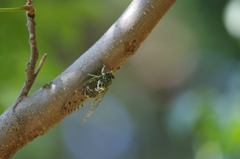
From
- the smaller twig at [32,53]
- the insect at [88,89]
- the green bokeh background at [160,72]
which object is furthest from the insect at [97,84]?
the green bokeh background at [160,72]

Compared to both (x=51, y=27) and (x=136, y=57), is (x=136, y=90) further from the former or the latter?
(x=51, y=27)

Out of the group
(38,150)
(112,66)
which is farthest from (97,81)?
(38,150)

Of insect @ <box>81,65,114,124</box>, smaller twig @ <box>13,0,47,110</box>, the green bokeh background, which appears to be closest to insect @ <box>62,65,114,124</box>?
insect @ <box>81,65,114,124</box>

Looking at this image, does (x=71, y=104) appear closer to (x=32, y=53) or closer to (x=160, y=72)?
(x=32, y=53)

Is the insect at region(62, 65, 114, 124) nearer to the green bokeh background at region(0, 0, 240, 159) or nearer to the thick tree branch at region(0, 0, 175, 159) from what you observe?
the thick tree branch at region(0, 0, 175, 159)

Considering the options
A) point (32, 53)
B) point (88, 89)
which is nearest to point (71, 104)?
point (88, 89)

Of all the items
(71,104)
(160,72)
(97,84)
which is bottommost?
(71,104)

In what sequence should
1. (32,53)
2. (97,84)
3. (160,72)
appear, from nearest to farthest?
(32,53)
(97,84)
(160,72)
